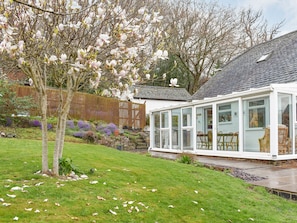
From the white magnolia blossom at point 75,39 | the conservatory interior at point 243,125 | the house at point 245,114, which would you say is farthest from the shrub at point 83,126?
the white magnolia blossom at point 75,39

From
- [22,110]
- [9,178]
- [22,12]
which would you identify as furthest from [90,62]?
[22,110]

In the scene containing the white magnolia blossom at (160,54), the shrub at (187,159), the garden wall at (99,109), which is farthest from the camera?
the garden wall at (99,109)

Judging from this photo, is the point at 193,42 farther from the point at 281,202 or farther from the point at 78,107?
the point at 281,202

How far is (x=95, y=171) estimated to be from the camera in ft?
18.4

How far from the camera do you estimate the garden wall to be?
17.2m

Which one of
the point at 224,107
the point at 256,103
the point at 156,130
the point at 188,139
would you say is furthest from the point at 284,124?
the point at 156,130

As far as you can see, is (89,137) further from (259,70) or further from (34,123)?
(259,70)

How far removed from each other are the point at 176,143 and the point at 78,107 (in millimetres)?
7735

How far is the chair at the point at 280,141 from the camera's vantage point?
9461 millimetres

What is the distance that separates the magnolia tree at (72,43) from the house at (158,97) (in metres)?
20.7

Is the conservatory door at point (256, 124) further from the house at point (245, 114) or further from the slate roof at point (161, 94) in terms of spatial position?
the slate roof at point (161, 94)

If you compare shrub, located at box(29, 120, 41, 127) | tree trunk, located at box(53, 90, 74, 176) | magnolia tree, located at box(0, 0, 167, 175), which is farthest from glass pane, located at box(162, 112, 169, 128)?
tree trunk, located at box(53, 90, 74, 176)

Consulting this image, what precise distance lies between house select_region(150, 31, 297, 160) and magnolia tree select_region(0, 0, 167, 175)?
6.19 meters

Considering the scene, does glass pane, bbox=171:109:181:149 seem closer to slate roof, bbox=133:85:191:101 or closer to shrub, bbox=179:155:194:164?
shrub, bbox=179:155:194:164
